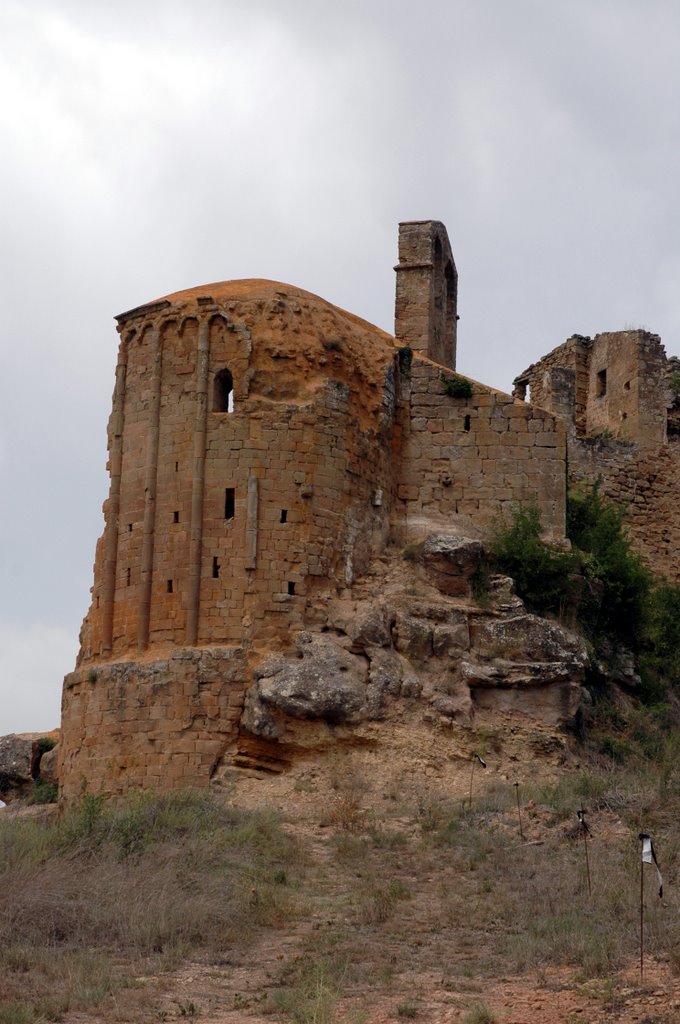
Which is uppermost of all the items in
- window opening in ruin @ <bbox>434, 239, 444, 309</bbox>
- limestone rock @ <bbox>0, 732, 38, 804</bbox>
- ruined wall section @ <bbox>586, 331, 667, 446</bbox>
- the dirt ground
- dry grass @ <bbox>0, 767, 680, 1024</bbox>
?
window opening in ruin @ <bbox>434, 239, 444, 309</bbox>

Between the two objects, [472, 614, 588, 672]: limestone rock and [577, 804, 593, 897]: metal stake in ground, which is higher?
[472, 614, 588, 672]: limestone rock

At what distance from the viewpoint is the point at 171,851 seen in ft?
51.2

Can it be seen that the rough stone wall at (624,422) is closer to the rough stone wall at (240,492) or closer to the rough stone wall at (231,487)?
the rough stone wall at (240,492)

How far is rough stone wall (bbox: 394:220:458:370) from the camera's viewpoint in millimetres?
24000

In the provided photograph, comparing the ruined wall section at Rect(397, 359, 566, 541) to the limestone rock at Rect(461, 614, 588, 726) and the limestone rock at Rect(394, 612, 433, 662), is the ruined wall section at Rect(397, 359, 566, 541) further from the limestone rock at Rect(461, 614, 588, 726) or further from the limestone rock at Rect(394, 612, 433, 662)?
the limestone rock at Rect(394, 612, 433, 662)

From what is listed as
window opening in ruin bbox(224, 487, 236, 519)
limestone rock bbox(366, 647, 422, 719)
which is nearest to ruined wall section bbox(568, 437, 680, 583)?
limestone rock bbox(366, 647, 422, 719)

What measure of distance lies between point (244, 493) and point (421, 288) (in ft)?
20.1

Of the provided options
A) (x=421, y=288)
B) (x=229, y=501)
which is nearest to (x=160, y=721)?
(x=229, y=501)

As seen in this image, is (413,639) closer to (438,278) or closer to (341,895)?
(341,895)

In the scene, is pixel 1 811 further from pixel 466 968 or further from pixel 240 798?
pixel 466 968

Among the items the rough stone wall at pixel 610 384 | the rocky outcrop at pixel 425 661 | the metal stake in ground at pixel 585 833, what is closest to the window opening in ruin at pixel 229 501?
the rocky outcrop at pixel 425 661

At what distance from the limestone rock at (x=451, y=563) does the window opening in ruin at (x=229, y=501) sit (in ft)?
8.73

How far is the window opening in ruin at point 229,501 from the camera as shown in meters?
19.5

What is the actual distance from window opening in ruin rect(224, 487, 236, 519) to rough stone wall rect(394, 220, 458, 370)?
5180mm
